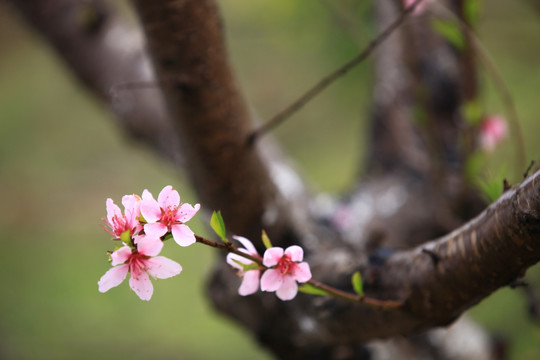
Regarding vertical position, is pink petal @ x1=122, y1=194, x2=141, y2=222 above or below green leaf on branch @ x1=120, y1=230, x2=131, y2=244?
above

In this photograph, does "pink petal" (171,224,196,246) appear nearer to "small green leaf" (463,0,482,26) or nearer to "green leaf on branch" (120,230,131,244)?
"green leaf on branch" (120,230,131,244)

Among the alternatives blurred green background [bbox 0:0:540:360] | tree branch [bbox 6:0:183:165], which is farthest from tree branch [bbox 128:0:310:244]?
blurred green background [bbox 0:0:540:360]

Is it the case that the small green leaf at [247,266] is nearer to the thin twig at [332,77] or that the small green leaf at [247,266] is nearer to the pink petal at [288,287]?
the pink petal at [288,287]

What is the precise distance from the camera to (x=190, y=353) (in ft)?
4.26

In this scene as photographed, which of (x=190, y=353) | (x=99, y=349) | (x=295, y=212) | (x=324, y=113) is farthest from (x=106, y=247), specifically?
(x=295, y=212)

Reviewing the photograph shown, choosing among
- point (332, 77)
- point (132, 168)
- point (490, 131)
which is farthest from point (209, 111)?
point (132, 168)

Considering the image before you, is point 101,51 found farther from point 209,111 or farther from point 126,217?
point 126,217

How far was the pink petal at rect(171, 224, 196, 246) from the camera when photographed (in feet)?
0.78

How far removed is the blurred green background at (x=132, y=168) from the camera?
122 centimetres

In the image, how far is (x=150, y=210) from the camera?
25cm

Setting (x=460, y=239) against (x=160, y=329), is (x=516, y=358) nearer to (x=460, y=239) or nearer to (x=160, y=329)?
(x=460, y=239)

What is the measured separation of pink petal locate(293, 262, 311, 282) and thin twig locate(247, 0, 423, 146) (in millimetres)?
175

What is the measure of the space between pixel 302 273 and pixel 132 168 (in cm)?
170

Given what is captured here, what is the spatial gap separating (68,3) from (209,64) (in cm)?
56
